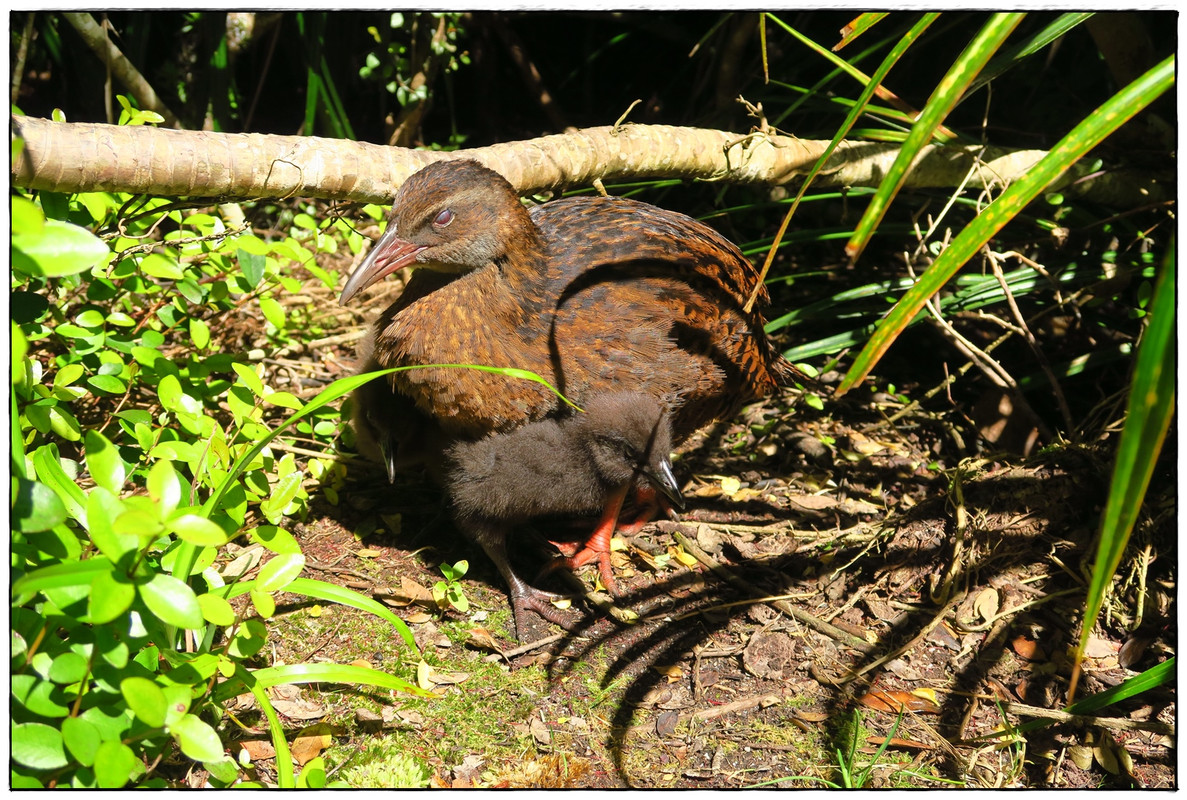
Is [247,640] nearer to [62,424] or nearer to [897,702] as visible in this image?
[62,424]

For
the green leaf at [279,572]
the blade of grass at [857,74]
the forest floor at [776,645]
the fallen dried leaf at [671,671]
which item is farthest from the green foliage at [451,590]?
the blade of grass at [857,74]

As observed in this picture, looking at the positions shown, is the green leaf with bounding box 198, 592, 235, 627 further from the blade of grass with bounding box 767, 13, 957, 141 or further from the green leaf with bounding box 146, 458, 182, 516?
the blade of grass with bounding box 767, 13, 957, 141

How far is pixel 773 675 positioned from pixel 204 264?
2342 millimetres

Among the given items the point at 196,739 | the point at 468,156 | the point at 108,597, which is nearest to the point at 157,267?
the point at 468,156

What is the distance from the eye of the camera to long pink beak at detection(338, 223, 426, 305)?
9.11 ft

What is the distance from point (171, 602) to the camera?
1452mm

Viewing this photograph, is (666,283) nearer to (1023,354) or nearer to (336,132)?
(1023,354)

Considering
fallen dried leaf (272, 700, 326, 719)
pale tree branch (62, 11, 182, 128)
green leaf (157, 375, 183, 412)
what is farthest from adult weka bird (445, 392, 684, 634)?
pale tree branch (62, 11, 182, 128)

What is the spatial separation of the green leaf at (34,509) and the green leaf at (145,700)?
28cm

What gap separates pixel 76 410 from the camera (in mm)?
3121

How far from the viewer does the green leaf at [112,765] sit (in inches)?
58.1

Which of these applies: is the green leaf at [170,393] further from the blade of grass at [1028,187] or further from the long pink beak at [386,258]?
the blade of grass at [1028,187]

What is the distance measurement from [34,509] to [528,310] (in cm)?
161

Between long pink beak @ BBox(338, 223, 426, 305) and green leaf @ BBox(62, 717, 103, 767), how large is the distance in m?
1.52
